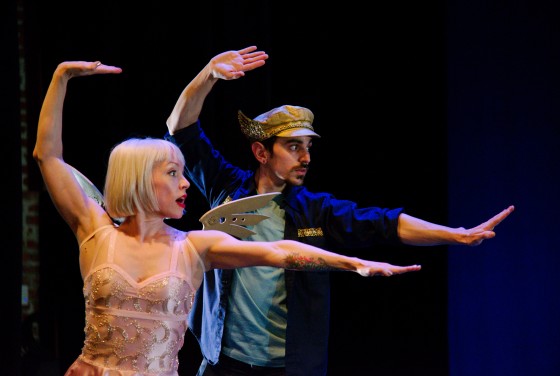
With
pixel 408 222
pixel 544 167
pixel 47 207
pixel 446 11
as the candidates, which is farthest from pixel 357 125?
pixel 47 207

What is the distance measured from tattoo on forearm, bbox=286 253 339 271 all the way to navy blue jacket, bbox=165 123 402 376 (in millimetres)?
530

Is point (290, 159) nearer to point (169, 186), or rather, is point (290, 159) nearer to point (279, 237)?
point (279, 237)

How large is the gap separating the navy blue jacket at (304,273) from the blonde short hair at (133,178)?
0.60 meters

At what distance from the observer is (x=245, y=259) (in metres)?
2.01

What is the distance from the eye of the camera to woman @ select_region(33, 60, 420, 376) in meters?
1.95

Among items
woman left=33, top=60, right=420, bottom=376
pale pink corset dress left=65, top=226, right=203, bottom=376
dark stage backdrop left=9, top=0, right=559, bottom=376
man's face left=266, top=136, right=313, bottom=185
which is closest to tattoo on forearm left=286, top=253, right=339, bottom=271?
woman left=33, top=60, right=420, bottom=376

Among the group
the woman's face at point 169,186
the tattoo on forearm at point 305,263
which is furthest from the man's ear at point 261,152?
the tattoo on forearm at point 305,263

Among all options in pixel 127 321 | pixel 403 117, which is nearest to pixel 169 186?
pixel 127 321

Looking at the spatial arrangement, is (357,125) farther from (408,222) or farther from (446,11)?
(408,222)

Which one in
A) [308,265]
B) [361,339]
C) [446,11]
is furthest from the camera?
[361,339]

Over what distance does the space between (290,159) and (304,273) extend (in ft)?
1.32

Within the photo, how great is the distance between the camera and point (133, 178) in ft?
6.54

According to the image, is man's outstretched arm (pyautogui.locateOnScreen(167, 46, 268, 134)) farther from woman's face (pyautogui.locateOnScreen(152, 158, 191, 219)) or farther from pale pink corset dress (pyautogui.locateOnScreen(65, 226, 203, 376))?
pale pink corset dress (pyautogui.locateOnScreen(65, 226, 203, 376))

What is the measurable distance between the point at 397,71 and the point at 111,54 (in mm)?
1318
